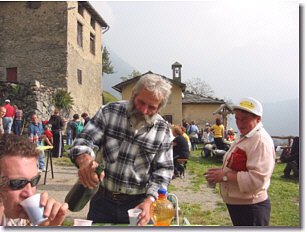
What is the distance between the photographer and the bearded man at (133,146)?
1034 mm

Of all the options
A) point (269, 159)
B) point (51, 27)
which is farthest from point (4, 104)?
point (269, 159)

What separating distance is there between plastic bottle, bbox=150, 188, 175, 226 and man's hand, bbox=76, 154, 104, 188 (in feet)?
0.68

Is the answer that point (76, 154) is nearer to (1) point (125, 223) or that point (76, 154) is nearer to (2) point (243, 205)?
(1) point (125, 223)

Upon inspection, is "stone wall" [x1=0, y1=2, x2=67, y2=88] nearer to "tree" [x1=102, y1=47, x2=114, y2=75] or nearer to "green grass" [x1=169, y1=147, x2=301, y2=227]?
"tree" [x1=102, y1=47, x2=114, y2=75]

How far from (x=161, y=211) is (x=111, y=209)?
175mm

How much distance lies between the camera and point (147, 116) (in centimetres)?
104

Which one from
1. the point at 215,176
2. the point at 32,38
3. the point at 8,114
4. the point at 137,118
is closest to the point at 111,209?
the point at 137,118

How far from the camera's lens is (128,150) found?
3.51 feet

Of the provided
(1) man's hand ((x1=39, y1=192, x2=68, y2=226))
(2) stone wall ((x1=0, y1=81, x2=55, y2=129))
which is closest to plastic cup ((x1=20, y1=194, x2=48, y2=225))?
(1) man's hand ((x1=39, y1=192, x2=68, y2=226))

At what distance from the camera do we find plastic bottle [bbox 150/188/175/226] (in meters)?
1.03

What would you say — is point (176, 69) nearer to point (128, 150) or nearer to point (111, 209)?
point (128, 150)

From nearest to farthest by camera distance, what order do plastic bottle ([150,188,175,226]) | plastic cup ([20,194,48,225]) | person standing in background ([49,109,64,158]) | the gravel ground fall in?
plastic cup ([20,194,48,225]) → plastic bottle ([150,188,175,226]) → the gravel ground → person standing in background ([49,109,64,158])

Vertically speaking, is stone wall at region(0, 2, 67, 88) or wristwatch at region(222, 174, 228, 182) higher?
stone wall at region(0, 2, 67, 88)

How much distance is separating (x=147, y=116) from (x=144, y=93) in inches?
3.0
